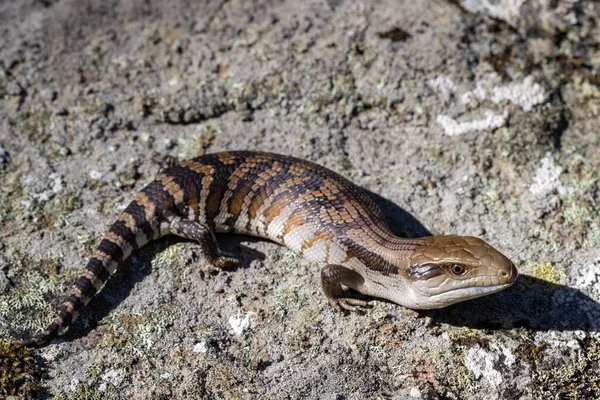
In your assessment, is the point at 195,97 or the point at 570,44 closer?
the point at 195,97

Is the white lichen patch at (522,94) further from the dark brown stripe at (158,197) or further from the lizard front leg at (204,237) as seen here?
the dark brown stripe at (158,197)

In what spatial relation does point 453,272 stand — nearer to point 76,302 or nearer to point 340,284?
point 340,284

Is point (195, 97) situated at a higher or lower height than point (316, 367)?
higher

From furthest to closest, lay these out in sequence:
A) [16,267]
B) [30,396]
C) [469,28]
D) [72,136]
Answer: [469,28] → [72,136] → [16,267] → [30,396]

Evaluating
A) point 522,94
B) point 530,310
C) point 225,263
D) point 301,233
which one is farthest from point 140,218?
point 522,94

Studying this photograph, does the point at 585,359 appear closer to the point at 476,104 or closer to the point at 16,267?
the point at 476,104

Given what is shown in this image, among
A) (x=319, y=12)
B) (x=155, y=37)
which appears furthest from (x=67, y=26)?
(x=319, y=12)

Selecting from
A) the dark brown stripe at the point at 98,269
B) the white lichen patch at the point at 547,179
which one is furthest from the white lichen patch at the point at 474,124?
the dark brown stripe at the point at 98,269

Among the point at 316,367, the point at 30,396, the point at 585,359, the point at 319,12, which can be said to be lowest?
the point at 585,359
